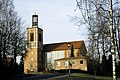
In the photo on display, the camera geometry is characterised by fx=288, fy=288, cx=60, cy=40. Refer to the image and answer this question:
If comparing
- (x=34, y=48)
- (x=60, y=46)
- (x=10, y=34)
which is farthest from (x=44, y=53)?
(x=10, y=34)

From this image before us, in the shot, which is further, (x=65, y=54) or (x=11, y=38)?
(x=65, y=54)

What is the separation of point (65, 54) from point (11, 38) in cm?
7519

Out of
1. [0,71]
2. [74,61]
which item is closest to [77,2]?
[0,71]

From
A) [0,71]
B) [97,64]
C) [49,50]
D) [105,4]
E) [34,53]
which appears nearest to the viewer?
[105,4]

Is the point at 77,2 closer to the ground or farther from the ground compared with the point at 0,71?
farther from the ground

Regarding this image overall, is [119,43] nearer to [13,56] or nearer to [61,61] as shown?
[13,56]

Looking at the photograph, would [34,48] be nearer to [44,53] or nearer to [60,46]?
[44,53]

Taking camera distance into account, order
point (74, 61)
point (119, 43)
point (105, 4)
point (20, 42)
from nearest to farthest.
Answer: point (105, 4) → point (119, 43) → point (20, 42) → point (74, 61)

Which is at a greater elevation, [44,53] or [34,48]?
[34,48]

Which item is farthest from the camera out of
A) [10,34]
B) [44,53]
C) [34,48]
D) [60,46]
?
[60,46]

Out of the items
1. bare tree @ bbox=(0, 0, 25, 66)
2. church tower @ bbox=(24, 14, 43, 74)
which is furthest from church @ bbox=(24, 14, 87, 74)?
bare tree @ bbox=(0, 0, 25, 66)

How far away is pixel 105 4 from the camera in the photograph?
18.2 meters

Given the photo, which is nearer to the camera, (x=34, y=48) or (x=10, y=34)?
(x=10, y=34)

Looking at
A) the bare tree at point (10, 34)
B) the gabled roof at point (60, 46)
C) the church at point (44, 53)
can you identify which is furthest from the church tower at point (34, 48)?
the bare tree at point (10, 34)
